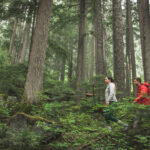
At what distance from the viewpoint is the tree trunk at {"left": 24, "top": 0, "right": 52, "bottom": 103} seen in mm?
7172

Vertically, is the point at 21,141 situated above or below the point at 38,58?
below

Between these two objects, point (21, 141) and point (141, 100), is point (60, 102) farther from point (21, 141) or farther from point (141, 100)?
point (141, 100)

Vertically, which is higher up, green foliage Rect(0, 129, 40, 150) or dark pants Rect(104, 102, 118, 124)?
dark pants Rect(104, 102, 118, 124)

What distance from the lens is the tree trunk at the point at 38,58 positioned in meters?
7.17

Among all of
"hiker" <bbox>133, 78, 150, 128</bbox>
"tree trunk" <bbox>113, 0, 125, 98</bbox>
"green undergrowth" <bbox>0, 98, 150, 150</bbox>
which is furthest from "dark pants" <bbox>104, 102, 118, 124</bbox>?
"tree trunk" <bbox>113, 0, 125, 98</bbox>

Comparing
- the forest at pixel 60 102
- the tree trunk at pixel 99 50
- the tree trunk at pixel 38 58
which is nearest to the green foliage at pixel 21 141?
the forest at pixel 60 102

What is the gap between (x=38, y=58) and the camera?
7.54 m

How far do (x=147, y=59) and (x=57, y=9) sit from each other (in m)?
6.79

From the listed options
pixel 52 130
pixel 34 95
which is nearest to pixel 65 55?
pixel 34 95

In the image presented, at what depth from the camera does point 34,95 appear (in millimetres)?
7117

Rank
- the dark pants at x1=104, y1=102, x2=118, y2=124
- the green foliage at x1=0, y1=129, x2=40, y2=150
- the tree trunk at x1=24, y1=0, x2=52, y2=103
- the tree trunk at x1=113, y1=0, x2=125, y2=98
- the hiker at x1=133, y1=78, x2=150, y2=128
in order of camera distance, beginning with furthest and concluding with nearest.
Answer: the tree trunk at x1=113, y1=0, x2=125, y2=98 → the tree trunk at x1=24, y1=0, x2=52, y2=103 → the dark pants at x1=104, y1=102, x2=118, y2=124 → the green foliage at x1=0, y1=129, x2=40, y2=150 → the hiker at x1=133, y1=78, x2=150, y2=128

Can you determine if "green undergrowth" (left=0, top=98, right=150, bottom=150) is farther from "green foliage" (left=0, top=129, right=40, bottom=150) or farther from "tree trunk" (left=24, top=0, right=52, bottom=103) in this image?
"tree trunk" (left=24, top=0, right=52, bottom=103)

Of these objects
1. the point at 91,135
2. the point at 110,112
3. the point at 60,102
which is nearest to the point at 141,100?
the point at 110,112

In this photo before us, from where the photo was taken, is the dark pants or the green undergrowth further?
the dark pants
